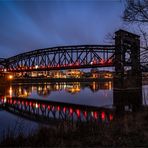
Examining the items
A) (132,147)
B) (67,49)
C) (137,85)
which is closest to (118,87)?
(137,85)

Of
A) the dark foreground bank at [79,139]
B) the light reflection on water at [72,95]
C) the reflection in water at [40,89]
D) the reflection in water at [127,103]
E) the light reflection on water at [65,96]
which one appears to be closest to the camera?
the dark foreground bank at [79,139]

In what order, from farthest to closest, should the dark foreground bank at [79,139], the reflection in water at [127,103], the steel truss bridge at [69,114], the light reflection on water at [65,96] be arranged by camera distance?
the reflection in water at [127,103]
the light reflection on water at [65,96]
the steel truss bridge at [69,114]
the dark foreground bank at [79,139]

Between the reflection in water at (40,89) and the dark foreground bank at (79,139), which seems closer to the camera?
the dark foreground bank at (79,139)

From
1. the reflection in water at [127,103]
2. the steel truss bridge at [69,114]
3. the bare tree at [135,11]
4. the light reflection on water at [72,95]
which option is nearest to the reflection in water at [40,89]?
the light reflection on water at [72,95]

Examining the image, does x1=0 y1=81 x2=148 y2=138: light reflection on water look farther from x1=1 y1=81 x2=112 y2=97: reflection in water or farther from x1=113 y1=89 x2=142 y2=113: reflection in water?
x1=113 y1=89 x2=142 y2=113: reflection in water

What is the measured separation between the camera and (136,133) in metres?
10.9

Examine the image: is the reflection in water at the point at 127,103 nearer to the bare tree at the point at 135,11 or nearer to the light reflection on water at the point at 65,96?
the light reflection on water at the point at 65,96

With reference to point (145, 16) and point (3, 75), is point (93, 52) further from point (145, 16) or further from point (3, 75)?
point (145, 16)

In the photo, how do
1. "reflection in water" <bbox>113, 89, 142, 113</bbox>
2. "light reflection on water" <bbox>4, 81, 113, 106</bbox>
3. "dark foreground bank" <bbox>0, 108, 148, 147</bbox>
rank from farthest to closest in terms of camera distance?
"light reflection on water" <bbox>4, 81, 113, 106</bbox> → "reflection in water" <bbox>113, 89, 142, 113</bbox> → "dark foreground bank" <bbox>0, 108, 148, 147</bbox>

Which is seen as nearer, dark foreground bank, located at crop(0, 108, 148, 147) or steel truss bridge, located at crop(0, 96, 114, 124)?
dark foreground bank, located at crop(0, 108, 148, 147)

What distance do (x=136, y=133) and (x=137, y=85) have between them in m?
56.7

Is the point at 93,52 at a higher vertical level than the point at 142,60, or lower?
higher

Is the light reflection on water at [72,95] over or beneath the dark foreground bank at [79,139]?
beneath

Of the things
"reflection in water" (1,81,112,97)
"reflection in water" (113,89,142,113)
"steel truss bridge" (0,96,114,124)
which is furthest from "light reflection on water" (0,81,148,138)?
"steel truss bridge" (0,96,114,124)
